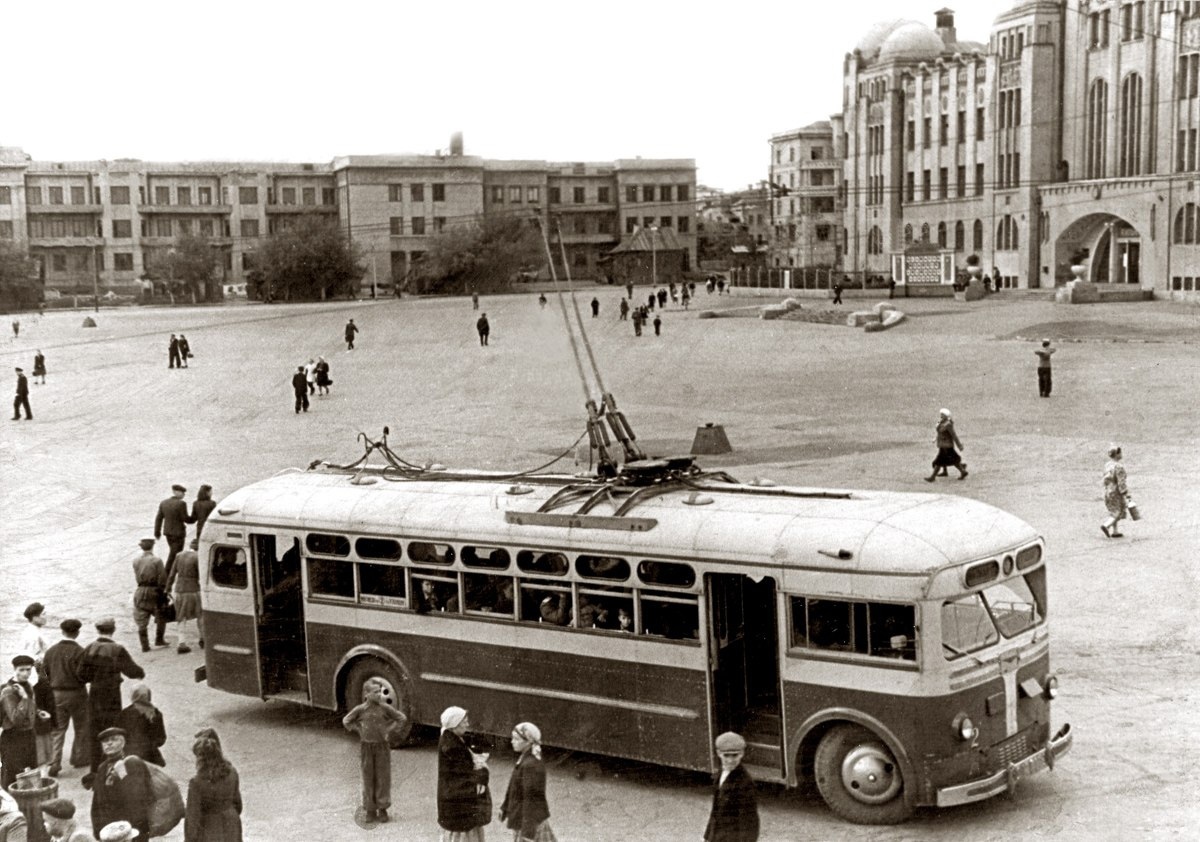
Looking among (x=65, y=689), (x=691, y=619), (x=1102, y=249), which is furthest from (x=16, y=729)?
(x=1102, y=249)

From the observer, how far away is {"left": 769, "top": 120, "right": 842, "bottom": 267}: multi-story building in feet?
381

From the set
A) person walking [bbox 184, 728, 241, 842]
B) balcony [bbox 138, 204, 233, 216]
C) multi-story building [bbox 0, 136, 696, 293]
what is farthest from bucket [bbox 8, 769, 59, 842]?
balcony [bbox 138, 204, 233, 216]

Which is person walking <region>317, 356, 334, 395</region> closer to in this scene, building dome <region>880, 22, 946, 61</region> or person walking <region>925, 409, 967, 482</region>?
person walking <region>925, 409, 967, 482</region>

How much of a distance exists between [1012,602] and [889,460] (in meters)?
16.1

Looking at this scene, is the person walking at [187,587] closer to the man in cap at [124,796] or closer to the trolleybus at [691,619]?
the trolleybus at [691,619]

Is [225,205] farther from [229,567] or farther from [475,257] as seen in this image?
[229,567]

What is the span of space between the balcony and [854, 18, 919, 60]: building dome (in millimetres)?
50164

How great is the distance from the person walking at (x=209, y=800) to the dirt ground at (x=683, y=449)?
5.09ft

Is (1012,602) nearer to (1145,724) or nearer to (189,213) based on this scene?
(1145,724)

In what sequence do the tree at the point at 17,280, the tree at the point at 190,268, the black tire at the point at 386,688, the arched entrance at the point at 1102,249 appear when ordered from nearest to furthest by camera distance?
the black tire at the point at 386,688
the arched entrance at the point at 1102,249
the tree at the point at 17,280
the tree at the point at 190,268

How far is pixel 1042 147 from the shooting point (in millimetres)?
74188

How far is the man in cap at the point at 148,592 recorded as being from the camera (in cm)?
1502

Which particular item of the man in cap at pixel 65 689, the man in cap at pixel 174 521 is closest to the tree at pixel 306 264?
the man in cap at pixel 174 521

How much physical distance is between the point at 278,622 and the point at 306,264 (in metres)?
76.9
